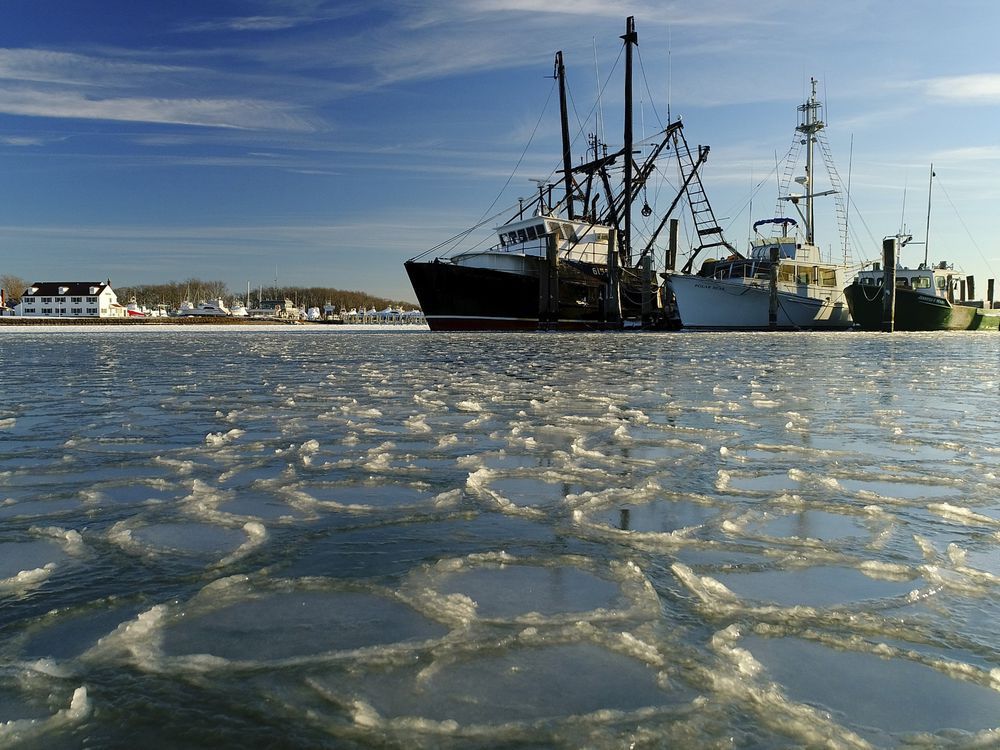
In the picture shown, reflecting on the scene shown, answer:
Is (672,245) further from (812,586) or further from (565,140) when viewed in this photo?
(812,586)

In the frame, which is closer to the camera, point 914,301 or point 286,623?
point 286,623

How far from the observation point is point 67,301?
10319 centimetres

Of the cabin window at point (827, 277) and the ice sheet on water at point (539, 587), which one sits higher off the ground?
the cabin window at point (827, 277)

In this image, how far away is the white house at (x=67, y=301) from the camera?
A: 102 meters

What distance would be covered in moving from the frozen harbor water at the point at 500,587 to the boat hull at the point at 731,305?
3517 centimetres

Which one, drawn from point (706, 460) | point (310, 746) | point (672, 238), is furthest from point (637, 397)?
point (672, 238)

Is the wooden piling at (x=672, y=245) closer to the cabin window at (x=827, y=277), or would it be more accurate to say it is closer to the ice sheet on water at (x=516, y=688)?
the cabin window at (x=827, y=277)

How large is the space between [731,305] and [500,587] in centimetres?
4022

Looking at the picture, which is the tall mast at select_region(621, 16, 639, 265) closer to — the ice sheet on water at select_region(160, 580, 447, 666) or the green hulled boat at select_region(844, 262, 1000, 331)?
the green hulled boat at select_region(844, 262, 1000, 331)

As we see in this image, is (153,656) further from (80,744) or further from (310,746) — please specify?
(310,746)

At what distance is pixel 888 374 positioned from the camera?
12125 millimetres

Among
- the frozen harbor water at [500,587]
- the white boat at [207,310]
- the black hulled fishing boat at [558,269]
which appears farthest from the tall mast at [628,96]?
the white boat at [207,310]

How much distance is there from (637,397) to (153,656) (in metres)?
7.23

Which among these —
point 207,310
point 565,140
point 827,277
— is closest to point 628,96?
point 565,140
